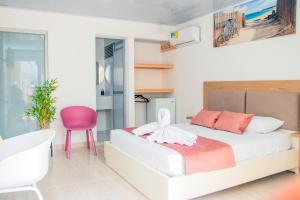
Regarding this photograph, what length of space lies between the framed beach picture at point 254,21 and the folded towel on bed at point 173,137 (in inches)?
72.8

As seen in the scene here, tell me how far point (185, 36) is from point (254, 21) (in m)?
1.44

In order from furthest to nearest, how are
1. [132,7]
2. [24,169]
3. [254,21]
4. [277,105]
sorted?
1. [132,7]
2. [254,21]
3. [277,105]
4. [24,169]

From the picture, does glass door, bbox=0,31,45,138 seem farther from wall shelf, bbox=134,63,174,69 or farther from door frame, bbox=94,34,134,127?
wall shelf, bbox=134,63,174,69

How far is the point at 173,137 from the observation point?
2.83 meters

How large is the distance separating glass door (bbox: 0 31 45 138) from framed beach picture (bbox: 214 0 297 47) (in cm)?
302

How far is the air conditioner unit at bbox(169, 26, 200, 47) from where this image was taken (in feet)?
15.4

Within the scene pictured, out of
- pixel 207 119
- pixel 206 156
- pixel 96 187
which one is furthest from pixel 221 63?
pixel 96 187

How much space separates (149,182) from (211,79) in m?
2.56

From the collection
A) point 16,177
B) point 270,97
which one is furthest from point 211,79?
point 16,177

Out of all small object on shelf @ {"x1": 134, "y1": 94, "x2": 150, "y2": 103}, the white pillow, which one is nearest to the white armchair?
the white pillow

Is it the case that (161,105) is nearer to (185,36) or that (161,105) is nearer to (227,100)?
(185,36)

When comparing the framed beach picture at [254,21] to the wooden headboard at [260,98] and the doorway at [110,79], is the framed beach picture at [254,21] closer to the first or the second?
the wooden headboard at [260,98]

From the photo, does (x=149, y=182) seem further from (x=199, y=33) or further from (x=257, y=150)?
(x=199, y=33)

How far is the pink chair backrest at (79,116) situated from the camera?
4.29 metres
